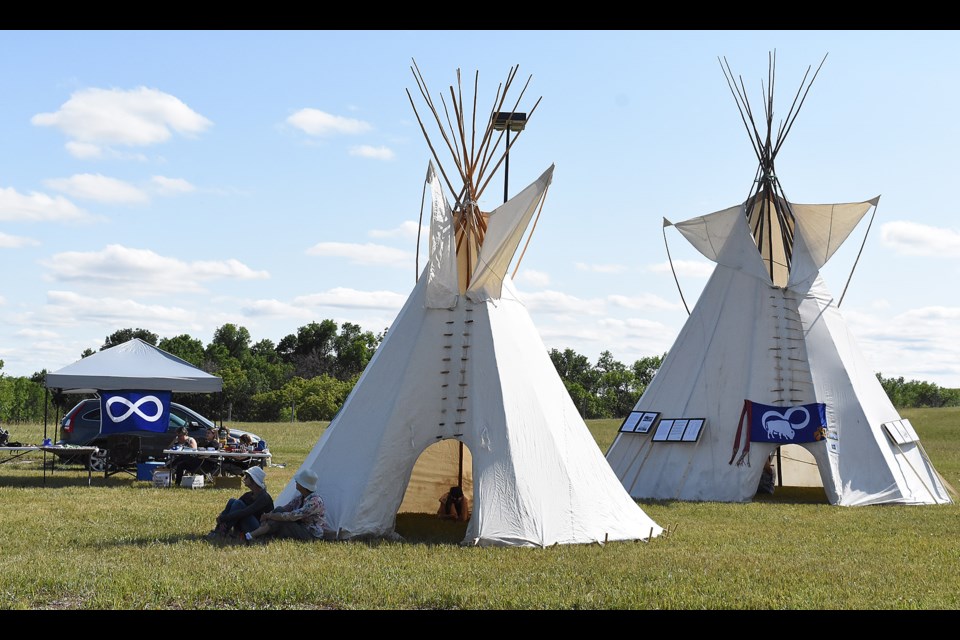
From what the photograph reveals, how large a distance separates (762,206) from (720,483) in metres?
5.05

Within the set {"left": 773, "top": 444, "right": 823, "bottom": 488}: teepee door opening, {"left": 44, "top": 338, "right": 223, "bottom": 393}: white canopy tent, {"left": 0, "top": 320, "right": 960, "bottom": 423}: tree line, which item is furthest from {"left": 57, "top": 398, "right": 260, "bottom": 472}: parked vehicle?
{"left": 0, "top": 320, "right": 960, "bottom": 423}: tree line

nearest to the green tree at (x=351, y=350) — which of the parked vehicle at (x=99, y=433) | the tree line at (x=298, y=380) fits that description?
the tree line at (x=298, y=380)

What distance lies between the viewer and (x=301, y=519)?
9.50 metres

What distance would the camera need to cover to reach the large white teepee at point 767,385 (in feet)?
48.0

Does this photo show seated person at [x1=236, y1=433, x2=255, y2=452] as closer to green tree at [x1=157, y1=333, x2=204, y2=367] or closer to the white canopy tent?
the white canopy tent

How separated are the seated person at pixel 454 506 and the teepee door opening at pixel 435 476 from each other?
0.43 m

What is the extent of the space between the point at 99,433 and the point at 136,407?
80 cm

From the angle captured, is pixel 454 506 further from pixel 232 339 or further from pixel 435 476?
pixel 232 339

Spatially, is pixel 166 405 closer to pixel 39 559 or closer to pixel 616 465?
pixel 616 465

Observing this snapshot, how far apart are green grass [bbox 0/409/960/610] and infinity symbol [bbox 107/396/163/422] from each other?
3868 mm

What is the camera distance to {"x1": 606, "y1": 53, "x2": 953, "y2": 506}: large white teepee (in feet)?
48.0

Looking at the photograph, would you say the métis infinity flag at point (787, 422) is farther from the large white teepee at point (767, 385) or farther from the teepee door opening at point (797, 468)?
the teepee door opening at point (797, 468)
